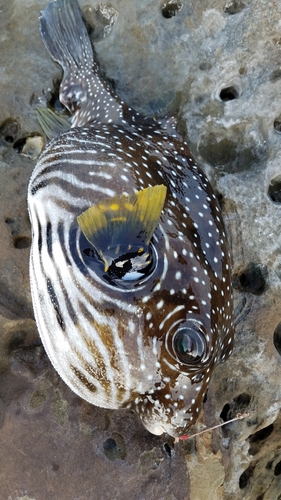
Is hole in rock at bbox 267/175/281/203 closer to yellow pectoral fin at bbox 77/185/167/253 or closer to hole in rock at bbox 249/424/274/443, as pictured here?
yellow pectoral fin at bbox 77/185/167/253

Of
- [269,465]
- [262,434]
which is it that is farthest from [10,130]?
[269,465]

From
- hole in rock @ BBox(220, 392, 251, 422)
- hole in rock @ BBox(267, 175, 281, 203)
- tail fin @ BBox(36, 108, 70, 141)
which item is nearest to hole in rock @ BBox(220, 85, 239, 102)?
hole in rock @ BBox(267, 175, 281, 203)

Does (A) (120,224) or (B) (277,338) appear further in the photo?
(B) (277,338)

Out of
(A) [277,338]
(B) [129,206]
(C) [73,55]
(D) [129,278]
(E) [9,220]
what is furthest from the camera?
(C) [73,55]

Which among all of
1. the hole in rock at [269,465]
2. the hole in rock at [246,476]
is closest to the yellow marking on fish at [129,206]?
the hole in rock at [246,476]

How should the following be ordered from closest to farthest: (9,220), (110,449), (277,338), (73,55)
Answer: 1. (110,449)
2. (9,220)
3. (277,338)
4. (73,55)

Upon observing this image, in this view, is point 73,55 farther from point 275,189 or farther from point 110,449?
point 110,449

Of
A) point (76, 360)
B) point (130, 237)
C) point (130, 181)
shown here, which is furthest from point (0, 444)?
point (130, 181)
